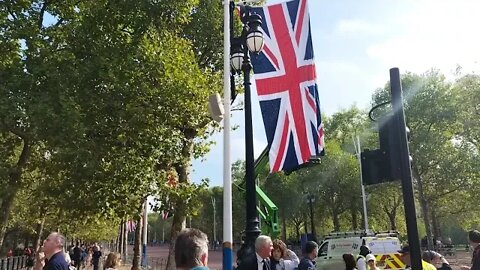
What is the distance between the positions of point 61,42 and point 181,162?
6817mm

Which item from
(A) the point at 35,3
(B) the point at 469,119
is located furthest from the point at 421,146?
(A) the point at 35,3

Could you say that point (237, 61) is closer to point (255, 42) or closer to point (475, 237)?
point (255, 42)

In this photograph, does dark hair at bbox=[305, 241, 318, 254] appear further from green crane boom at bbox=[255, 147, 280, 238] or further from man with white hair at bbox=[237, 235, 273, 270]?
green crane boom at bbox=[255, 147, 280, 238]

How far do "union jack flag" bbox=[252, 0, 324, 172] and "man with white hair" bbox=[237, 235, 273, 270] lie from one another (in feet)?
12.7

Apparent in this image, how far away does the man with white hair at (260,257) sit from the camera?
6.18m

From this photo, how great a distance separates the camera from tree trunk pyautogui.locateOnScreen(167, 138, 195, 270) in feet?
63.0

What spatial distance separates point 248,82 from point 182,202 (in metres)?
10.9

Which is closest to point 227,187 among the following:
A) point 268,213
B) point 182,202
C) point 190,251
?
point 190,251

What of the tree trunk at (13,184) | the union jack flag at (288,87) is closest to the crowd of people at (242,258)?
the union jack flag at (288,87)

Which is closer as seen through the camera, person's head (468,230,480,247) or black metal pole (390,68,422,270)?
black metal pole (390,68,422,270)

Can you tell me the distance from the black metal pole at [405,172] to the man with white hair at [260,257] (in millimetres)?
2275

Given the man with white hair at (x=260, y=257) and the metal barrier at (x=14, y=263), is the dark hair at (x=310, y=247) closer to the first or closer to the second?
the man with white hair at (x=260, y=257)

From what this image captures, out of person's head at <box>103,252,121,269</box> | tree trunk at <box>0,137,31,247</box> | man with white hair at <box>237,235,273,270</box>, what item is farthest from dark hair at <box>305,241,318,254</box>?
tree trunk at <box>0,137,31,247</box>

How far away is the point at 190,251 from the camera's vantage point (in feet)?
10.5
